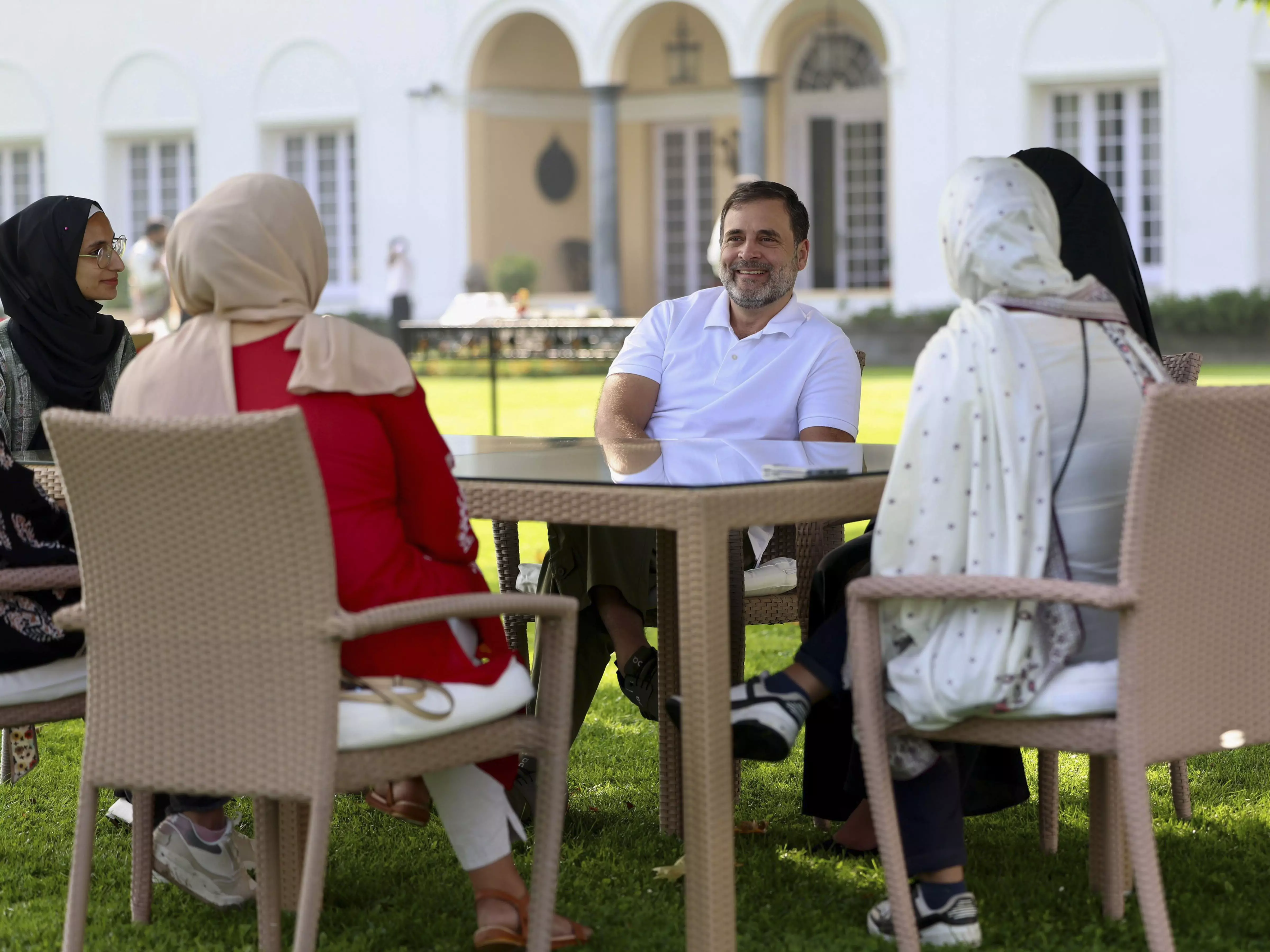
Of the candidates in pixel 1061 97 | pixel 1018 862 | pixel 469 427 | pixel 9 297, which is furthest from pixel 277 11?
pixel 1018 862

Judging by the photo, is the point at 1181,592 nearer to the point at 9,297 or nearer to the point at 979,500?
the point at 979,500

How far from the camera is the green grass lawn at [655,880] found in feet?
9.29

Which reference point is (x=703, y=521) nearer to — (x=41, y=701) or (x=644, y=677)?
(x=644, y=677)

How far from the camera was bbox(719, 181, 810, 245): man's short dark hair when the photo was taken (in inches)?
166

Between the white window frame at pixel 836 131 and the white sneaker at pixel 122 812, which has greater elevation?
the white window frame at pixel 836 131

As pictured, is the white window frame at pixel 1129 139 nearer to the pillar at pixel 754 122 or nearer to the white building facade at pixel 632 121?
the white building facade at pixel 632 121

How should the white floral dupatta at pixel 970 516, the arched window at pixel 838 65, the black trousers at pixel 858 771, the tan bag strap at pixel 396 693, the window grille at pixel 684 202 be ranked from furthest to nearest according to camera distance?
the window grille at pixel 684 202 < the arched window at pixel 838 65 < the black trousers at pixel 858 771 < the white floral dupatta at pixel 970 516 < the tan bag strap at pixel 396 693

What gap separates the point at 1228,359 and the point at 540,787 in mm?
15527

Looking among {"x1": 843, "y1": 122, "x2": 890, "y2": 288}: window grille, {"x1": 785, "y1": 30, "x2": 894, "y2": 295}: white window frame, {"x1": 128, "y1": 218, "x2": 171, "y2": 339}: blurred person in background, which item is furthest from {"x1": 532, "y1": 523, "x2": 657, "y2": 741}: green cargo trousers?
{"x1": 843, "y1": 122, "x2": 890, "y2": 288}: window grille

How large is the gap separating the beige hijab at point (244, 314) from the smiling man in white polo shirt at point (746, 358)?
1343 mm

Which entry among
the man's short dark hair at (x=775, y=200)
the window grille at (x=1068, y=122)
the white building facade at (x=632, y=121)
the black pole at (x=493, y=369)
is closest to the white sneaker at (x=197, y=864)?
the man's short dark hair at (x=775, y=200)

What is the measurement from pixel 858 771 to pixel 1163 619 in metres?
0.65

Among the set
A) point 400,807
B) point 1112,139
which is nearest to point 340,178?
point 1112,139

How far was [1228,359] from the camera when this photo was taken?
16.8 metres
